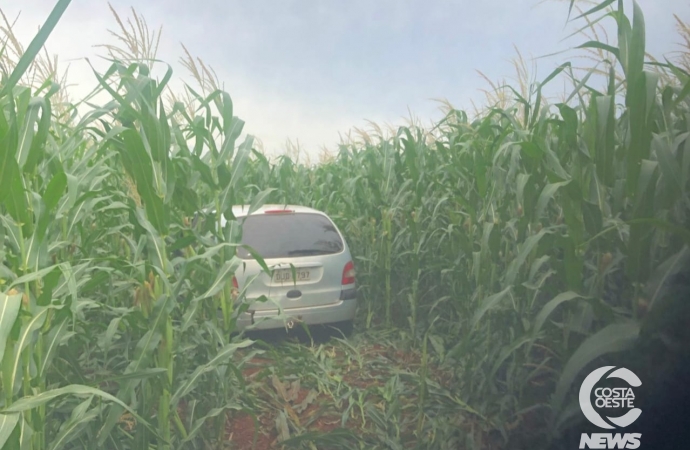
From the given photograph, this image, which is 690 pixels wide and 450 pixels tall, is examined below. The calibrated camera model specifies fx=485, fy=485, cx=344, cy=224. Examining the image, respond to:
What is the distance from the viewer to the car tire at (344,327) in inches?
172

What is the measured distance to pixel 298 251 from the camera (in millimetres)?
3986

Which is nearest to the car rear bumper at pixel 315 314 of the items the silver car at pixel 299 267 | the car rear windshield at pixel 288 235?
the silver car at pixel 299 267

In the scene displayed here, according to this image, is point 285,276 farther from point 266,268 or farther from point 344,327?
point 266,268

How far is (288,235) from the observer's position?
399 centimetres

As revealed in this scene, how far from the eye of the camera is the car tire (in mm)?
4363

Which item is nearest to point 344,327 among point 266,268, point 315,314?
point 315,314

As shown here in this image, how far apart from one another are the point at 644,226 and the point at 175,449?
220 cm

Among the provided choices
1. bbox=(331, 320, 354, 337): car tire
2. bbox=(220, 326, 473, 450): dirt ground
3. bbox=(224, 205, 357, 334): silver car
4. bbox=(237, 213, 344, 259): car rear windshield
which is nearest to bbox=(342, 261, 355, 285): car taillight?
bbox=(224, 205, 357, 334): silver car

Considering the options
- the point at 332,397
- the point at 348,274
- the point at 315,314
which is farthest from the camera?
the point at 348,274

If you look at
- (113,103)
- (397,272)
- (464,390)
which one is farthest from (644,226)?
(397,272)

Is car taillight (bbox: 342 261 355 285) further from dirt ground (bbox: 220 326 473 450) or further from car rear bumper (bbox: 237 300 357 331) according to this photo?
dirt ground (bbox: 220 326 473 450)

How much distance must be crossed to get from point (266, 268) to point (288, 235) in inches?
65.2

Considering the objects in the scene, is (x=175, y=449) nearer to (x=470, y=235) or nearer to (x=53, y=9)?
(x=53, y=9)

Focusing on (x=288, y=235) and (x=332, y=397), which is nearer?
(x=332, y=397)
